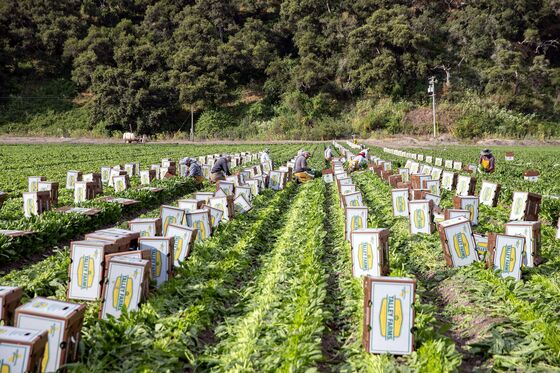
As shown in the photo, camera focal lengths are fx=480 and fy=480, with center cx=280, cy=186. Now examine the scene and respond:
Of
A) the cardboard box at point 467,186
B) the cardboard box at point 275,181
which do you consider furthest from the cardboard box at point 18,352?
the cardboard box at point 275,181

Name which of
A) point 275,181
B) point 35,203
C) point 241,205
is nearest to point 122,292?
point 241,205

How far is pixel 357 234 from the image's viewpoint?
23.2 feet

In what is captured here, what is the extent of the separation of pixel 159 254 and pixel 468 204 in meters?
6.65

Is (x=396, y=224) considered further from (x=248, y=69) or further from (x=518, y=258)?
(x=248, y=69)

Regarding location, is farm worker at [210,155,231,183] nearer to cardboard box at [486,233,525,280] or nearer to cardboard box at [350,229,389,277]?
cardboard box at [350,229,389,277]

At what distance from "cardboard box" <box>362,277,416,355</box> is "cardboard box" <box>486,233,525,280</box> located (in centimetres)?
268

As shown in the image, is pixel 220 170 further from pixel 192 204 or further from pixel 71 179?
pixel 192 204

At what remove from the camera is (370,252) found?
6918mm

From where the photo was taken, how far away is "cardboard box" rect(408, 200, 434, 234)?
9.57m

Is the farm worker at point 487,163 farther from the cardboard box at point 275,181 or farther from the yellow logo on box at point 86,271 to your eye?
the yellow logo on box at point 86,271

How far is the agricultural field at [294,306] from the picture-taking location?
15.3 ft

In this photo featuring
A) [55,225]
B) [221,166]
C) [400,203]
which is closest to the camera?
[55,225]

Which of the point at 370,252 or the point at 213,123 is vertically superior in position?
the point at 213,123

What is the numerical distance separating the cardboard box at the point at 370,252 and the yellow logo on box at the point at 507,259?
5.45ft
